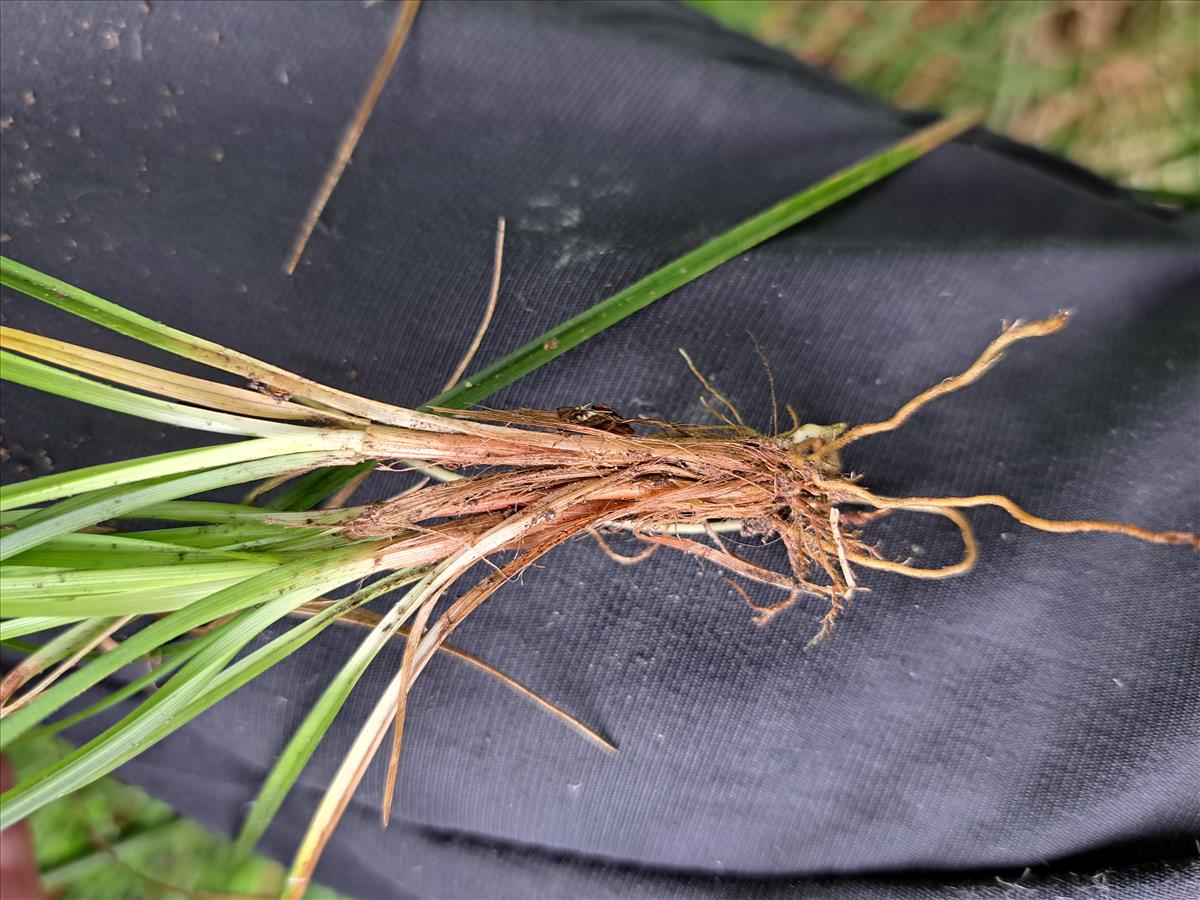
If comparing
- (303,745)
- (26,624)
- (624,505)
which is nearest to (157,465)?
(26,624)

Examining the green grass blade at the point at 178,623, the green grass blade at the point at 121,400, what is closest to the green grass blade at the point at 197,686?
the green grass blade at the point at 178,623

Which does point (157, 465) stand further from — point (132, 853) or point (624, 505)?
point (132, 853)

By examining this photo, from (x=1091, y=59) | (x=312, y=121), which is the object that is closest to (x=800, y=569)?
(x=312, y=121)

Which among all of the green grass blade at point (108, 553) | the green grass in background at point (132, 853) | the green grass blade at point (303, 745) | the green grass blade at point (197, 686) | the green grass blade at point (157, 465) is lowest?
the green grass in background at point (132, 853)

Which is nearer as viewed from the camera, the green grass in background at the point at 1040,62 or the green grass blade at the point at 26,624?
the green grass blade at the point at 26,624

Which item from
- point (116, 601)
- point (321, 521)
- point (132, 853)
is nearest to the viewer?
point (116, 601)

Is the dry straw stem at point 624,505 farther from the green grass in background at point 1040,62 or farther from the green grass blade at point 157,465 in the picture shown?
the green grass in background at point 1040,62

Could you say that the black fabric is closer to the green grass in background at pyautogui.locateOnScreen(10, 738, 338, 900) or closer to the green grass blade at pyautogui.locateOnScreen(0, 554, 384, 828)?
the green grass blade at pyautogui.locateOnScreen(0, 554, 384, 828)
